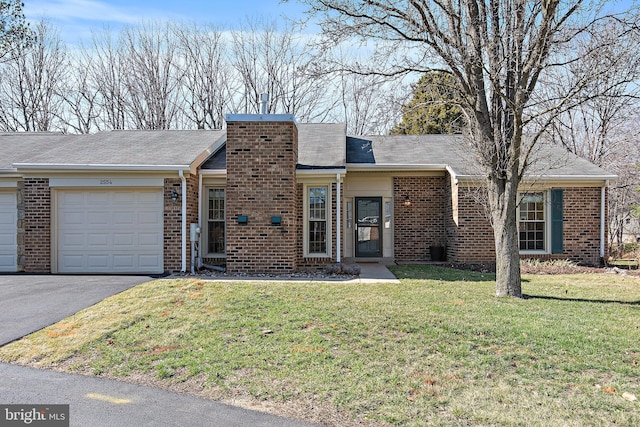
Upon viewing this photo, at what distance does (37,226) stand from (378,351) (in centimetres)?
980

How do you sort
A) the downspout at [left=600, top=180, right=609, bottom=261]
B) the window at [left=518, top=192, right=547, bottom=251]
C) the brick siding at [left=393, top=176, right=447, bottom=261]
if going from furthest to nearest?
the brick siding at [left=393, top=176, right=447, bottom=261] < the window at [left=518, top=192, right=547, bottom=251] < the downspout at [left=600, top=180, right=609, bottom=261]

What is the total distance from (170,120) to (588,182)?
22928mm

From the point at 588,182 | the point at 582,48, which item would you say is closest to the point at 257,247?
the point at 582,48

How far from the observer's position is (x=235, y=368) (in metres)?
4.88

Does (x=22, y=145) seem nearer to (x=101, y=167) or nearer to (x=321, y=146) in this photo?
(x=101, y=167)

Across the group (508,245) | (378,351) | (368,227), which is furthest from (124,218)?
(508,245)

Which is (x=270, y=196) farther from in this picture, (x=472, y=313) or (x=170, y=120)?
(x=170, y=120)

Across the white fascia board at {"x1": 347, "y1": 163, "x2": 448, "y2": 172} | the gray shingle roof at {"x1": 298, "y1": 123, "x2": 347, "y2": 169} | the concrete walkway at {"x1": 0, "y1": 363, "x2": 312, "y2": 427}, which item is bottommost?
the concrete walkway at {"x1": 0, "y1": 363, "x2": 312, "y2": 427}

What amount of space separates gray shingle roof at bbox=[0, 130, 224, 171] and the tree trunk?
723 cm

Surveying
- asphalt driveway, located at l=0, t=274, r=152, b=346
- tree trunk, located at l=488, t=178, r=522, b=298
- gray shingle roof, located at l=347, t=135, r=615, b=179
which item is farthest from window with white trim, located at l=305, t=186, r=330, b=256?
tree trunk, located at l=488, t=178, r=522, b=298

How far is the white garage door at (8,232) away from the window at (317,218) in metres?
7.57

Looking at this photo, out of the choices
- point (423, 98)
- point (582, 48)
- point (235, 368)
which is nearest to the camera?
point (235, 368)

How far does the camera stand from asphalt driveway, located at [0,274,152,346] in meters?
6.56

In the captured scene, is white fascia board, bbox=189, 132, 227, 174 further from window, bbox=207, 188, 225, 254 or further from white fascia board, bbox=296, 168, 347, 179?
white fascia board, bbox=296, 168, 347, 179
